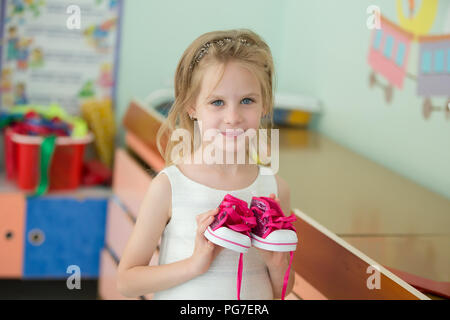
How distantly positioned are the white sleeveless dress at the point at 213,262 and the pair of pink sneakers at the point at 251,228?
3.7 inches

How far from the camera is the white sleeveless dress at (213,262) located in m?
0.87

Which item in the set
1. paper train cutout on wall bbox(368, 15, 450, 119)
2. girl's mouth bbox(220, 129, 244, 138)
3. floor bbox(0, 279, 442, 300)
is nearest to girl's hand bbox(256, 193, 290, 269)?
girl's mouth bbox(220, 129, 244, 138)

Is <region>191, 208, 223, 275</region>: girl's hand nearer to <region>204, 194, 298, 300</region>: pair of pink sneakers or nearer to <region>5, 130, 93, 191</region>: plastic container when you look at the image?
<region>204, 194, 298, 300</region>: pair of pink sneakers

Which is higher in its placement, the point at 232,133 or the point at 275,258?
the point at 232,133

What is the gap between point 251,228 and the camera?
2.62ft

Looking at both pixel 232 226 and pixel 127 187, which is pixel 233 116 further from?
pixel 127 187

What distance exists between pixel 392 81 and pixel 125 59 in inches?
46.2

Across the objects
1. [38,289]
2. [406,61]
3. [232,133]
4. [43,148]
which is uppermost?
[406,61]

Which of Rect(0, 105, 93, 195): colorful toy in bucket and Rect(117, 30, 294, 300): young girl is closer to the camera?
Rect(117, 30, 294, 300): young girl

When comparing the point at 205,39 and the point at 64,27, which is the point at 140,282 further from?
the point at 64,27

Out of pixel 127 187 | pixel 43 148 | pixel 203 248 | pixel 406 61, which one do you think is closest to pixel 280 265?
pixel 203 248

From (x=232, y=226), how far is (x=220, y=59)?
24 centimetres

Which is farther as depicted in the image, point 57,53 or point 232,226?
point 57,53

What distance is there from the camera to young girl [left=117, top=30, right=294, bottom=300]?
33.5 inches
